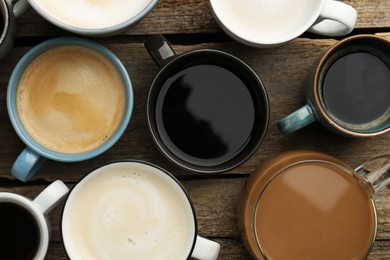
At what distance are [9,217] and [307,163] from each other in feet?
2.06

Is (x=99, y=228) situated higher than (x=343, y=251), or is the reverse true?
(x=99, y=228)

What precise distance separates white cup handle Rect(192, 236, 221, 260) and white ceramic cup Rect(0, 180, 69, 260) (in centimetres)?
29

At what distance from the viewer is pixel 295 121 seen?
4.08ft

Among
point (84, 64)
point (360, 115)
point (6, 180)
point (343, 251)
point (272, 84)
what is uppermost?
point (84, 64)

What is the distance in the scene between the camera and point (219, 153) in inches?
52.7

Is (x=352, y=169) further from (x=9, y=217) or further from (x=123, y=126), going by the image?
(x=9, y=217)

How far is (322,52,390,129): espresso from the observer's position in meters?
1.32

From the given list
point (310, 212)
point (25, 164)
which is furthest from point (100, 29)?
point (310, 212)

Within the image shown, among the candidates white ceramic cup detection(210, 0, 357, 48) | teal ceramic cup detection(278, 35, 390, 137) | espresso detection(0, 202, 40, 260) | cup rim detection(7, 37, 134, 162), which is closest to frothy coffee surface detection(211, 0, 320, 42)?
white ceramic cup detection(210, 0, 357, 48)

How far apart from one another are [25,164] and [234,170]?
45cm

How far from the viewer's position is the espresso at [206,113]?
133 cm

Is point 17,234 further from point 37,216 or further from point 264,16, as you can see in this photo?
point 264,16

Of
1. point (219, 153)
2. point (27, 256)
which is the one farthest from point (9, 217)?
point (219, 153)

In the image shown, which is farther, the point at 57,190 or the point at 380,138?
the point at 380,138
